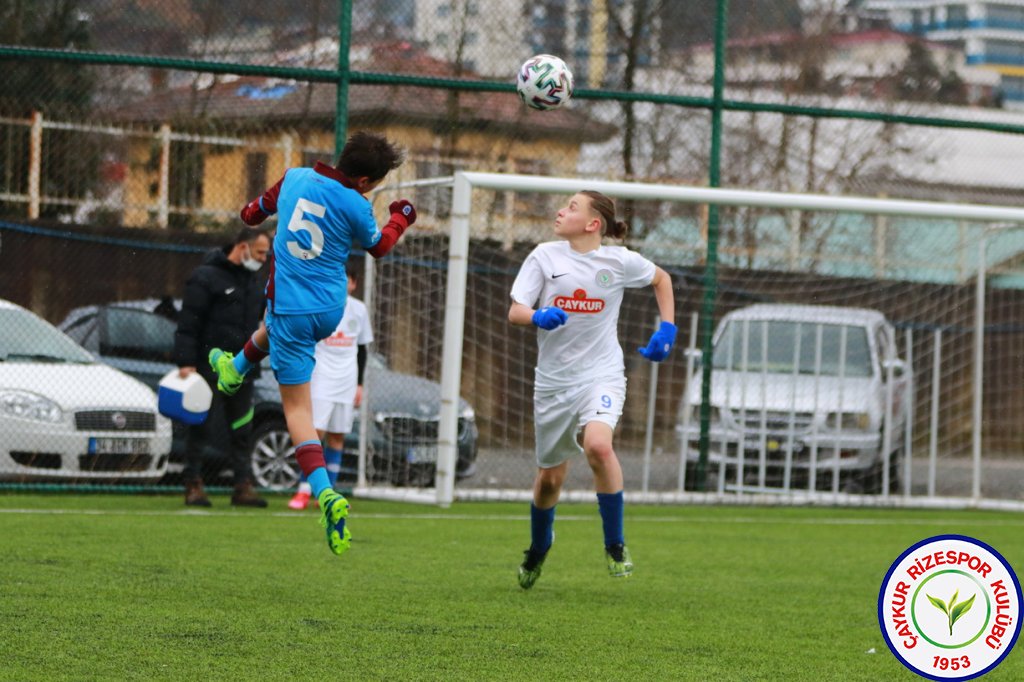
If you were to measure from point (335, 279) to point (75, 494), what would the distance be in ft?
19.0

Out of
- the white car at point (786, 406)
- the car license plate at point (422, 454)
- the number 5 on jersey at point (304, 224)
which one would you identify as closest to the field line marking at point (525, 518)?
the white car at point (786, 406)

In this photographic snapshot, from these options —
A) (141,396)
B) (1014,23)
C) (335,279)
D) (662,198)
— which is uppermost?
(1014,23)

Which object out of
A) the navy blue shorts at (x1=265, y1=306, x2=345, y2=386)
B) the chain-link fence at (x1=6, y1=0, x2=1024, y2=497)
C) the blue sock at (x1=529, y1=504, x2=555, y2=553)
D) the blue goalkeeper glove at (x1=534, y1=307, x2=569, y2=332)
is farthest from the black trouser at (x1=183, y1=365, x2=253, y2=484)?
the blue goalkeeper glove at (x1=534, y1=307, x2=569, y2=332)

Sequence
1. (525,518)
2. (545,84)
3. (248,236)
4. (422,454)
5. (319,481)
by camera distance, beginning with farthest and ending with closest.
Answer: (422,454)
(525,518)
(248,236)
(545,84)
(319,481)

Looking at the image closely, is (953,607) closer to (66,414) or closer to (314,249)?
(314,249)

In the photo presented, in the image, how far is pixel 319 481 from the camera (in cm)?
665

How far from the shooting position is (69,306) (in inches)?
499

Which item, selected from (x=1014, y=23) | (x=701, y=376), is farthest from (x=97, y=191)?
(x=1014, y=23)

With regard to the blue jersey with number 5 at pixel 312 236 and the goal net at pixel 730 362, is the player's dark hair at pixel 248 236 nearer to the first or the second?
the goal net at pixel 730 362

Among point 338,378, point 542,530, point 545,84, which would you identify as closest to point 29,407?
point 338,378

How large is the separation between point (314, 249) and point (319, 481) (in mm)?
988

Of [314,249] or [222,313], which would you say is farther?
[222,313]

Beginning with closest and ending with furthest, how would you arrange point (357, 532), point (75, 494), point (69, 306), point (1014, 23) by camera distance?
point (357, 532) < point (75, 494) < point (69, 306) < point (1014, 23)

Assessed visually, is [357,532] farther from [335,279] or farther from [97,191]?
[97,191]
